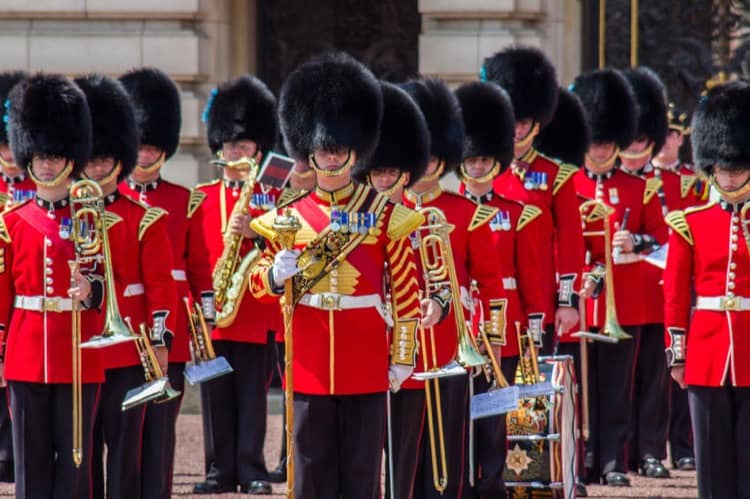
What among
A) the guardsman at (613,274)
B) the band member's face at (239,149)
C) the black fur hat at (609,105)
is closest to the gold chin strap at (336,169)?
the band member's face at (239,149)

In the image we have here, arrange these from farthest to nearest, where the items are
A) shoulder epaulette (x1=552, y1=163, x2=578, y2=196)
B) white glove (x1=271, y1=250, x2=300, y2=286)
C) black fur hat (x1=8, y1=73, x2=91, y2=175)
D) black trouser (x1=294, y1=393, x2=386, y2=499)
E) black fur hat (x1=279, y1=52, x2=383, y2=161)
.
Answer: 1. shoulder epaulette (x1=552, y1=163, x2=578, y2=196)
2. black fur hat (x1=8, y1=73, x2=91, y2=175)
3. black fur hat (x1=279, y1=52, x2=383, y2=161)
4. black trouser (x1=294, y1=393, x2=386, y2=499)
5. white glove (x1=271, y1=250, x2=300, y2=286)

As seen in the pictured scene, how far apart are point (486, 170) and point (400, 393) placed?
1.21m

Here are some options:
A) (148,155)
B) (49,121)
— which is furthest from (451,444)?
(148,155)

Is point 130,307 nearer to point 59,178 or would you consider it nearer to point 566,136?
point 59,178

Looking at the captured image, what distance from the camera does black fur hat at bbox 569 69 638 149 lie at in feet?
34.2

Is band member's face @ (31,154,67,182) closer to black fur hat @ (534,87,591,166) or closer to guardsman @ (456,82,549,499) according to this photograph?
guardsman @ (456,82,549,499)

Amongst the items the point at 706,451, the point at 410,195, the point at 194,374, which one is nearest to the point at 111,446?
the point at 194,374

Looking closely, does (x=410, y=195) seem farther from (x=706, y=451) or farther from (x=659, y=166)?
(x=659, y=166)

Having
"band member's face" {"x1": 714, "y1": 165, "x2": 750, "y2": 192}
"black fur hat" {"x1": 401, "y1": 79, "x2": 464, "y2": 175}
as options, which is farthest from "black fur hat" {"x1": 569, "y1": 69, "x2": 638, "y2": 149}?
"band member's face" {"x1": 714, "y1": 165, "x2": 750, "y2": 192}

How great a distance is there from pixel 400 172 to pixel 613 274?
8.52 ft

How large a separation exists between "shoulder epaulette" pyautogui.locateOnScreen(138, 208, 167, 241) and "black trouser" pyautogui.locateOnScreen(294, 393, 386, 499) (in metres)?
1.15

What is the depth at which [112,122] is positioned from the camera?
8.46m

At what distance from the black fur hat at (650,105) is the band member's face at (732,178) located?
2.92m

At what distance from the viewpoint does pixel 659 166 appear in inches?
441
